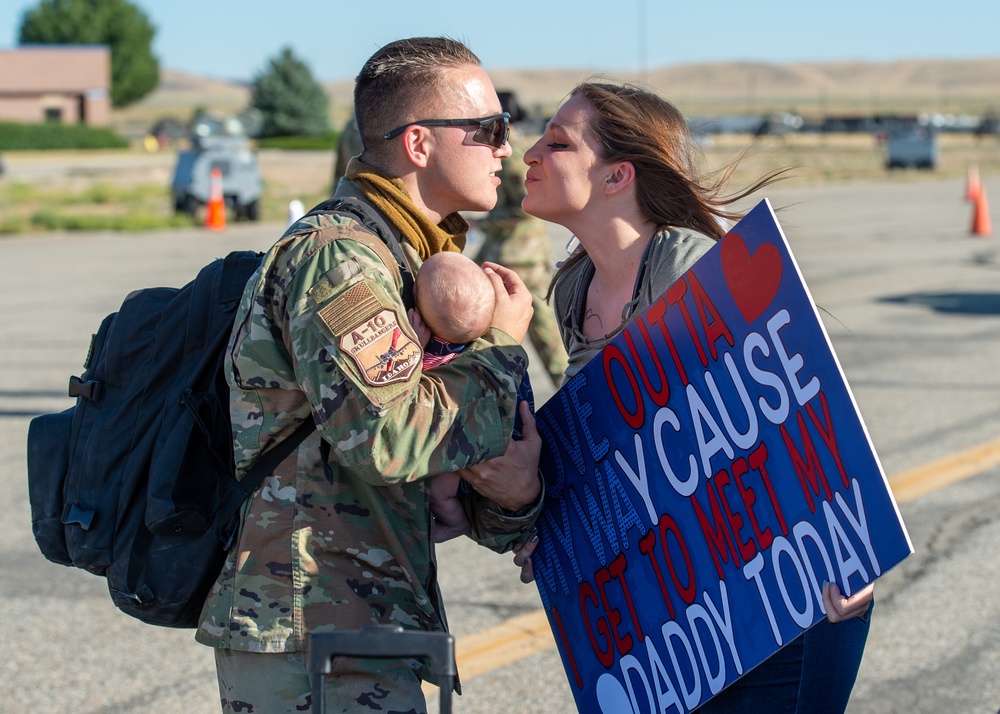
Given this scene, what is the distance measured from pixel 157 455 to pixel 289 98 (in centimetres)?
6699

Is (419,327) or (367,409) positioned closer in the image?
(367,409)

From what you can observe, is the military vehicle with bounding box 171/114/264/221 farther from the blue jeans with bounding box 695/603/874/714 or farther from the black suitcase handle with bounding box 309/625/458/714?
the black suitcase handle with bounding box 309/625/458/714

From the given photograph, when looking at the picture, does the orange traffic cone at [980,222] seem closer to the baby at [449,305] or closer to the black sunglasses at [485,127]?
the black sunglasses at [485,127]

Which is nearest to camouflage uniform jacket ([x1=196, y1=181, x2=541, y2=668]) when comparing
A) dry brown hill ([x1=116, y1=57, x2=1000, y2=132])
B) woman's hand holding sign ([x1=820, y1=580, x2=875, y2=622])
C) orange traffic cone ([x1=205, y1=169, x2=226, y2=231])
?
woman's hand holding sign ([x1=820, y1=580, x2=875, y2=622])

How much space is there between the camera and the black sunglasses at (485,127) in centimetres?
239

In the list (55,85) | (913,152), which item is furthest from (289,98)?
(913,152)

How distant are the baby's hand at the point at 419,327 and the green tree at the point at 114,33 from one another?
11371cm

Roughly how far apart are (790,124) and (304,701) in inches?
2918

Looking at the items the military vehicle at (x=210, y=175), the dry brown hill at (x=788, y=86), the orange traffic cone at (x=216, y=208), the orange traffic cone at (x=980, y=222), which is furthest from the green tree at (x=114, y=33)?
the orange traffic cone at (x=980, y=222)

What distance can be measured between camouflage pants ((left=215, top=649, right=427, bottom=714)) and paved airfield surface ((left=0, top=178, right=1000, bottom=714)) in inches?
57.1

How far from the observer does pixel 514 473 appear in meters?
2.43

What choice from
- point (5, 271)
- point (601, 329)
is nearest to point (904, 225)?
point (5, 271)

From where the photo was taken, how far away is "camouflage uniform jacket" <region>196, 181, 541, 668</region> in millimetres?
2129

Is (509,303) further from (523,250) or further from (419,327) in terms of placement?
(523,250)
